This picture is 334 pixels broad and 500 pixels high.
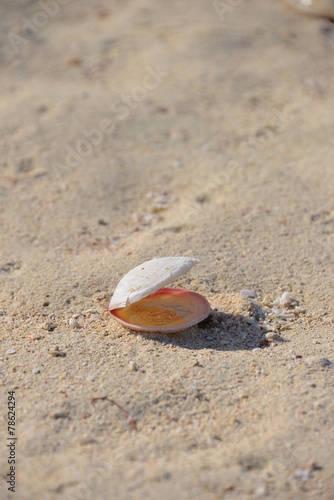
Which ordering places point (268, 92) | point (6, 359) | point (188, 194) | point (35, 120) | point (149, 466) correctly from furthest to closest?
point (268, 92), point (35, 120), point (188, 194), point (6, 359), point (149, 466)

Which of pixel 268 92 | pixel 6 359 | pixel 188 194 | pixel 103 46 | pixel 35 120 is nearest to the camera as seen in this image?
pixel 6 359

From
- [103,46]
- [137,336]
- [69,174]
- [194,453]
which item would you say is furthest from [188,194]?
[103,46]

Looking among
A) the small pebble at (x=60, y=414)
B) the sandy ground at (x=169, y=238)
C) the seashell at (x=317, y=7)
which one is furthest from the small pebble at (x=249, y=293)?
the seashell at (x=317, y=7)

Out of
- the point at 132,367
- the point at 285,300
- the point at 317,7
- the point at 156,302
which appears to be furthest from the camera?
the point at 317,7

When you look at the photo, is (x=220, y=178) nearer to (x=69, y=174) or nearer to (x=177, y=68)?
(x=69, y=174)

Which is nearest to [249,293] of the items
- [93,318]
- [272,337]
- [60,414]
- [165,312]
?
[272,337]

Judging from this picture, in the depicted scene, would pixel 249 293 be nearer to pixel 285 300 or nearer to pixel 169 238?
pixel 285 300

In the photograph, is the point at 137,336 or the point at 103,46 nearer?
the point at 137,336
